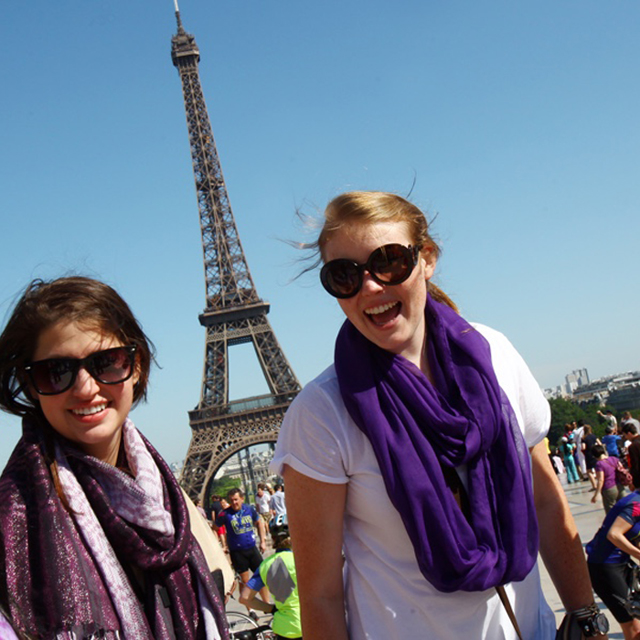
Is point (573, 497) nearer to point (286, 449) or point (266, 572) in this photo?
point (266, 572)

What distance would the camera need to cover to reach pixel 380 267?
224cm

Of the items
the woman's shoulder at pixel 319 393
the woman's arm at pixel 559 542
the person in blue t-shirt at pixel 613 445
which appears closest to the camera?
the woman's shoulder at pixel 319 393

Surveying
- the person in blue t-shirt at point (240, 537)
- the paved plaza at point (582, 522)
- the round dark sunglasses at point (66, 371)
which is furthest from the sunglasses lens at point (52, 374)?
the person in blue t-shirt at point (240, 537)

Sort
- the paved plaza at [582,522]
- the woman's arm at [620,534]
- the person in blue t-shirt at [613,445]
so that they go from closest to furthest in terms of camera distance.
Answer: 1. the woman's arm at [620,534]
2. the paved plaza at [582,522]
3. the person in blue t-shirt at [613,445]

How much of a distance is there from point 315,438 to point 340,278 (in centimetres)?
45

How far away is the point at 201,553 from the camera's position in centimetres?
224

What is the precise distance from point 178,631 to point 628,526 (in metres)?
3.18

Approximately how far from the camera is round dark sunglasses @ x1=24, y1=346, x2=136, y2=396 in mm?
2080

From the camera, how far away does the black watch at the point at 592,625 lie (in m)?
2.22

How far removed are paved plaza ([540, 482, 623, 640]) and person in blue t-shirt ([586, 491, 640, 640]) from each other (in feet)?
4.02

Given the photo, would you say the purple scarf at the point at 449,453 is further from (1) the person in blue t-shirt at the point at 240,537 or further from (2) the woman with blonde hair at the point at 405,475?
(1) the person in blue t-shirt at the point at 240,537

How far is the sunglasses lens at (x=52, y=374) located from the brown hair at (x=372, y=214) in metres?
0.80

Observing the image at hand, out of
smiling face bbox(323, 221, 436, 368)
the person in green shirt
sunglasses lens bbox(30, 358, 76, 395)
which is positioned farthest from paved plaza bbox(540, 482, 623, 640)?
sunglasses lens bbox(30, 358, 76, 395)

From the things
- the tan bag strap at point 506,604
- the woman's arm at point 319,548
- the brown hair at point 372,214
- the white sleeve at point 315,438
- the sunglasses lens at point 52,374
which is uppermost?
the brown hair at point 372,214
